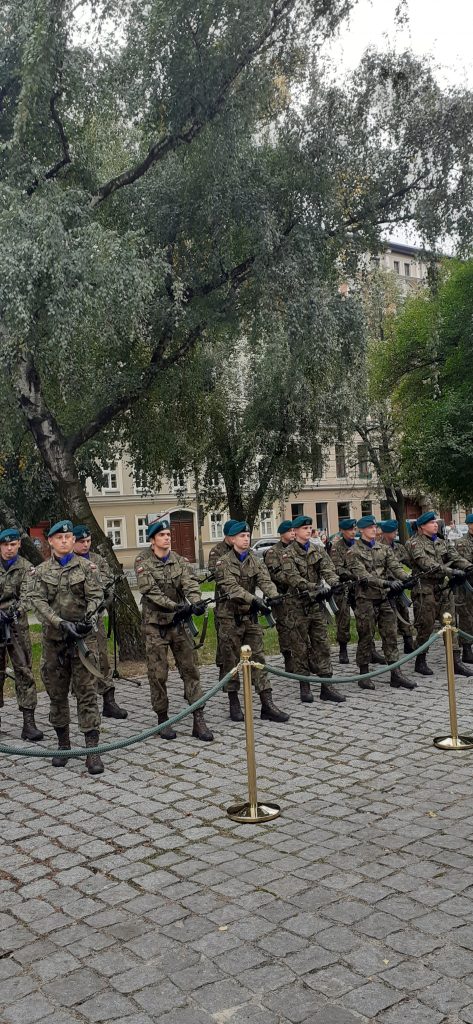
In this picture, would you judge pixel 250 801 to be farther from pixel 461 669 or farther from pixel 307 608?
pixel 461 669

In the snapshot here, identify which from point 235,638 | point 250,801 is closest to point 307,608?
point 235,638

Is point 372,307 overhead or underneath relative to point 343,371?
overhead

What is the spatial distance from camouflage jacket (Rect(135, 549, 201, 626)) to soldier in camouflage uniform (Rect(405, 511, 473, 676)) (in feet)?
12.8

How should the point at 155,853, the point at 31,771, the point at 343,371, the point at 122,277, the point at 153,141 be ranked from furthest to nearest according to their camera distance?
the point at 343,371 < the point at 153,141 < the point at 122,277 < the point at 31,771 < the point at 155,853

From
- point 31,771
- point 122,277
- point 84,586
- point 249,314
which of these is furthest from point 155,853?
point 249,314

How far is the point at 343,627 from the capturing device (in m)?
13.3

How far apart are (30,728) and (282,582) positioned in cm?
368

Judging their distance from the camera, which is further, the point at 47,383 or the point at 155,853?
the point at 47,383

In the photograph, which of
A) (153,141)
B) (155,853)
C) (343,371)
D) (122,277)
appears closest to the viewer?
(155,853)

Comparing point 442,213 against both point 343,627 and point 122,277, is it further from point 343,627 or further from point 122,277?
point 343,627

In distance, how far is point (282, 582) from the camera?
1134 centimetres

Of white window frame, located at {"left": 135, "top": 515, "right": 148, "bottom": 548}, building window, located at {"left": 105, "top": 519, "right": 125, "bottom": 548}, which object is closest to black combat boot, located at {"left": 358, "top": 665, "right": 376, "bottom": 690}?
building window, located at {"left": 105, "top": 519, "right": 125, "bottom": 548}

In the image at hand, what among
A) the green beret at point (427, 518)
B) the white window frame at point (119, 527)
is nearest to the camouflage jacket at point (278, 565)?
the green beret at point (427, 518)

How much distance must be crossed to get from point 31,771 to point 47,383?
8.11 m
